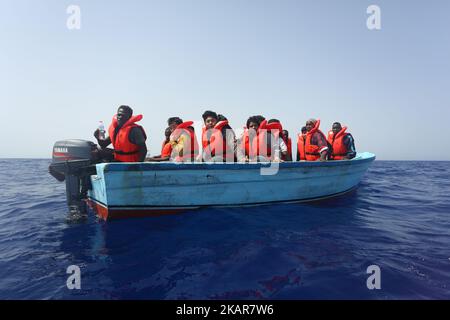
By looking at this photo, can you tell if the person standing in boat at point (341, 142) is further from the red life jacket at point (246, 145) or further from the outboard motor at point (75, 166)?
the outboard motor at point (75, 166)

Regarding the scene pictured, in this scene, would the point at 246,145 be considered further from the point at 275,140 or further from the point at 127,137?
the point at 127,137

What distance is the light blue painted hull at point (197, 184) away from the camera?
508 cm

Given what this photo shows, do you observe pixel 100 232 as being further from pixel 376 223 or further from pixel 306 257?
pixel 376 223

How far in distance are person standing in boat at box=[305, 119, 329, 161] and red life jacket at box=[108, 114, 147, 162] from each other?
5292mm

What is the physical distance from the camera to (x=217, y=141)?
6254mm

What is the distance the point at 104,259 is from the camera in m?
3.84

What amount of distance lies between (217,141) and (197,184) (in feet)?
4.13

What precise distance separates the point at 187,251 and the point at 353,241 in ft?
Answer: 9.99

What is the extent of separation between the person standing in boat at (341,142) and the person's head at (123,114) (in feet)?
24.2

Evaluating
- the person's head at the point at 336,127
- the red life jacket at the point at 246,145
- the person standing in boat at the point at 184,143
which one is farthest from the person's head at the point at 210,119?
the person's head at the point at 336,127

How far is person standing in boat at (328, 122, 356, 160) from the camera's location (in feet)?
31.8

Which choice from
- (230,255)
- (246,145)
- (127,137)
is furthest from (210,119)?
(230,255)

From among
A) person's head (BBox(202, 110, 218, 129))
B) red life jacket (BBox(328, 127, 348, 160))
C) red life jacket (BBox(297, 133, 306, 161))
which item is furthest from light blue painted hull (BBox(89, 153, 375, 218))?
red life jacket (BBox(328, 127, 348, 160))
